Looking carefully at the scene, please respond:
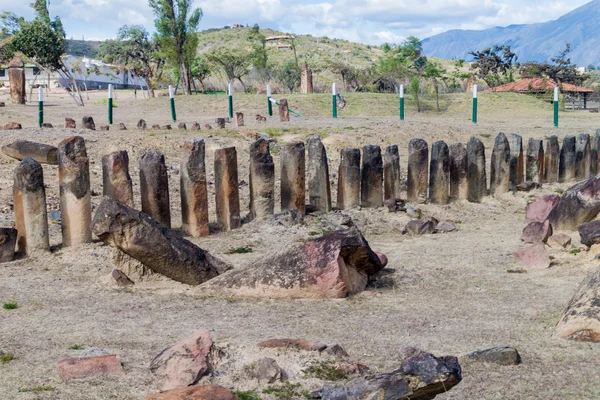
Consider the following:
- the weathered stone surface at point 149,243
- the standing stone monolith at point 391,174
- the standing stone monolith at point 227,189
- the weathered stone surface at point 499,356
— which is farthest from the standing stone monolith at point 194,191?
the weathered stone surface at point 499,356

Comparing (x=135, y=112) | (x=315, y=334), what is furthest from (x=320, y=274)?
(x=135, y=112)

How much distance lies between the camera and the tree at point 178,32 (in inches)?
1329

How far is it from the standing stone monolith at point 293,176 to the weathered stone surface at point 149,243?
3.11 metres

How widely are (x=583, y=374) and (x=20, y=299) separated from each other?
468 centimetres

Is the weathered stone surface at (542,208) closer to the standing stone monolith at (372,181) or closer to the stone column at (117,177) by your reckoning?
the standing stone monolith at (372,181)

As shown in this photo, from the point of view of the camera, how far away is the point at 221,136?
16.2m

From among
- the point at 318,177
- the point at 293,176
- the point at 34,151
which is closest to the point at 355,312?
the point at 293,176

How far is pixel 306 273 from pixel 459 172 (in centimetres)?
609

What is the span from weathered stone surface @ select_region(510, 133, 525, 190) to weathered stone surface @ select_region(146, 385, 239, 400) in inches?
409

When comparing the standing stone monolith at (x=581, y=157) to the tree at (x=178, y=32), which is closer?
the standing stone monolith at (x=581, y=157)

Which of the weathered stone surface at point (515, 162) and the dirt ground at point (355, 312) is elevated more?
the weathered stone surface at point (515, 162)

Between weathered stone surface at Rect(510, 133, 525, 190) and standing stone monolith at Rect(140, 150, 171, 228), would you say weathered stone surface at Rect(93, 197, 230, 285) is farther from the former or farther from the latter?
weathered stone surface at Rect(510, 133, 525, 190)

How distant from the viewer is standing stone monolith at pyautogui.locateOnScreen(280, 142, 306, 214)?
10750mm

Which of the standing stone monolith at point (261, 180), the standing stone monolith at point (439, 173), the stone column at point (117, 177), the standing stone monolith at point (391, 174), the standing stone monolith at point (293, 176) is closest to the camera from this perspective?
the stone column at point (117, 177)
